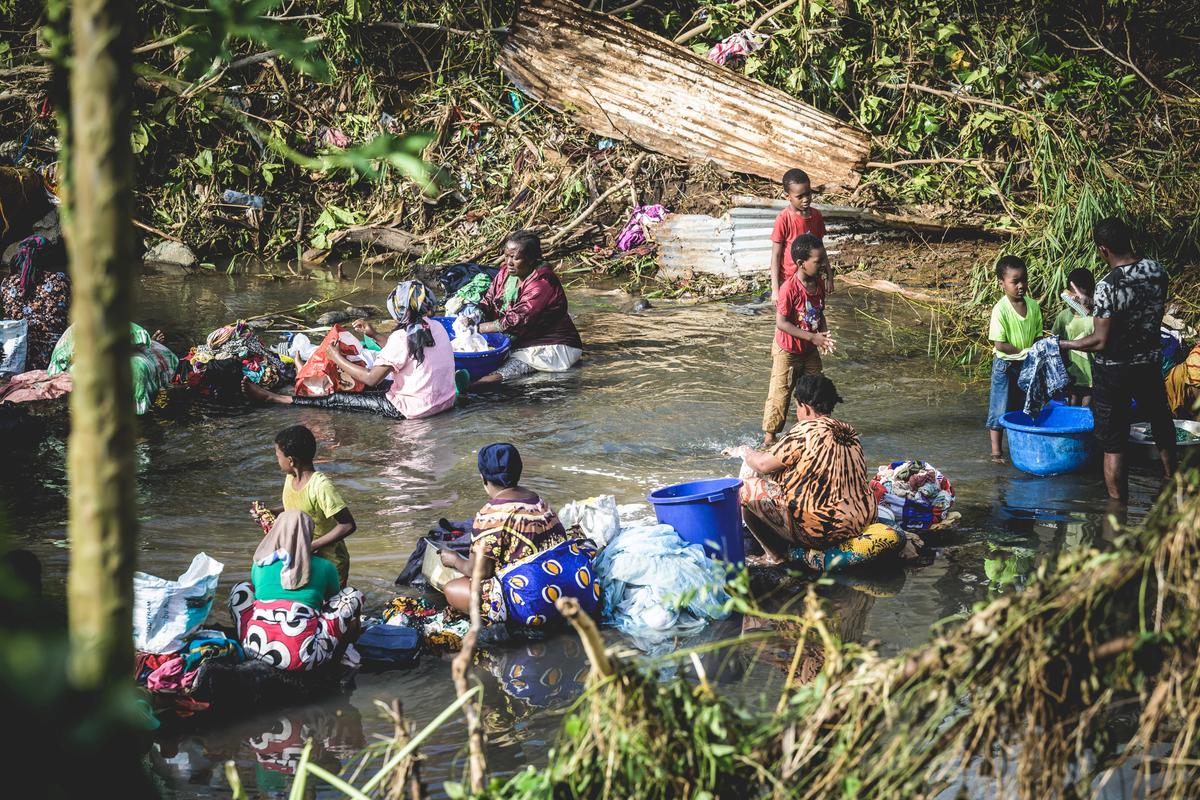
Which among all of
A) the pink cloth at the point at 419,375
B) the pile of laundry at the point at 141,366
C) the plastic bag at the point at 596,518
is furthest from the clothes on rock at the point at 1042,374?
the pile of laundry at the point at 141,366

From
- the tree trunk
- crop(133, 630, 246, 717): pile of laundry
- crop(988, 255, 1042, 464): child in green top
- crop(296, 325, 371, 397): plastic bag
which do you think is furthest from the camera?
crop(296, 325, 371, 397): plastic bag

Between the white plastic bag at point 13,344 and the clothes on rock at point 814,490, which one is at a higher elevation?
the white plastic bag at point 13,344

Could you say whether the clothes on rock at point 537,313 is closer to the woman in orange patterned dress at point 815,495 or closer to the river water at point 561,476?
the river water at point 561,476

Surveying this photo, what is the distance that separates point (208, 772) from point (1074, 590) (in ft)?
10.2

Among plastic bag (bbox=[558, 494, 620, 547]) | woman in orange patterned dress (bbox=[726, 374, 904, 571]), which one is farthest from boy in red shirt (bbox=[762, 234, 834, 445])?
plastic bag (bbox=[558, 494, 620, 547])

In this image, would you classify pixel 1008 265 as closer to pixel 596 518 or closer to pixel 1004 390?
pixel 1004 390

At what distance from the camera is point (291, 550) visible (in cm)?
465

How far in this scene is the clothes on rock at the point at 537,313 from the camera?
948 cm

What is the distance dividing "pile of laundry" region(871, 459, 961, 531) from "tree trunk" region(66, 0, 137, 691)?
5013mm

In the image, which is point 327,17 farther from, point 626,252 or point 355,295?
point 626,252

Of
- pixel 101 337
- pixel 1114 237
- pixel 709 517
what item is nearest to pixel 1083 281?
pixel 1114 237

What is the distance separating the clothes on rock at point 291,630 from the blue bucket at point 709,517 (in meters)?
1.64

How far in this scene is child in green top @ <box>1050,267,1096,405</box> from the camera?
725cm

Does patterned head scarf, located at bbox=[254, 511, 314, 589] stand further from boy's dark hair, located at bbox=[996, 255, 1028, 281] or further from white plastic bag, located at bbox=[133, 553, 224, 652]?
boy's dark hair, located at bbox=[996, 255, 1028, 281]
